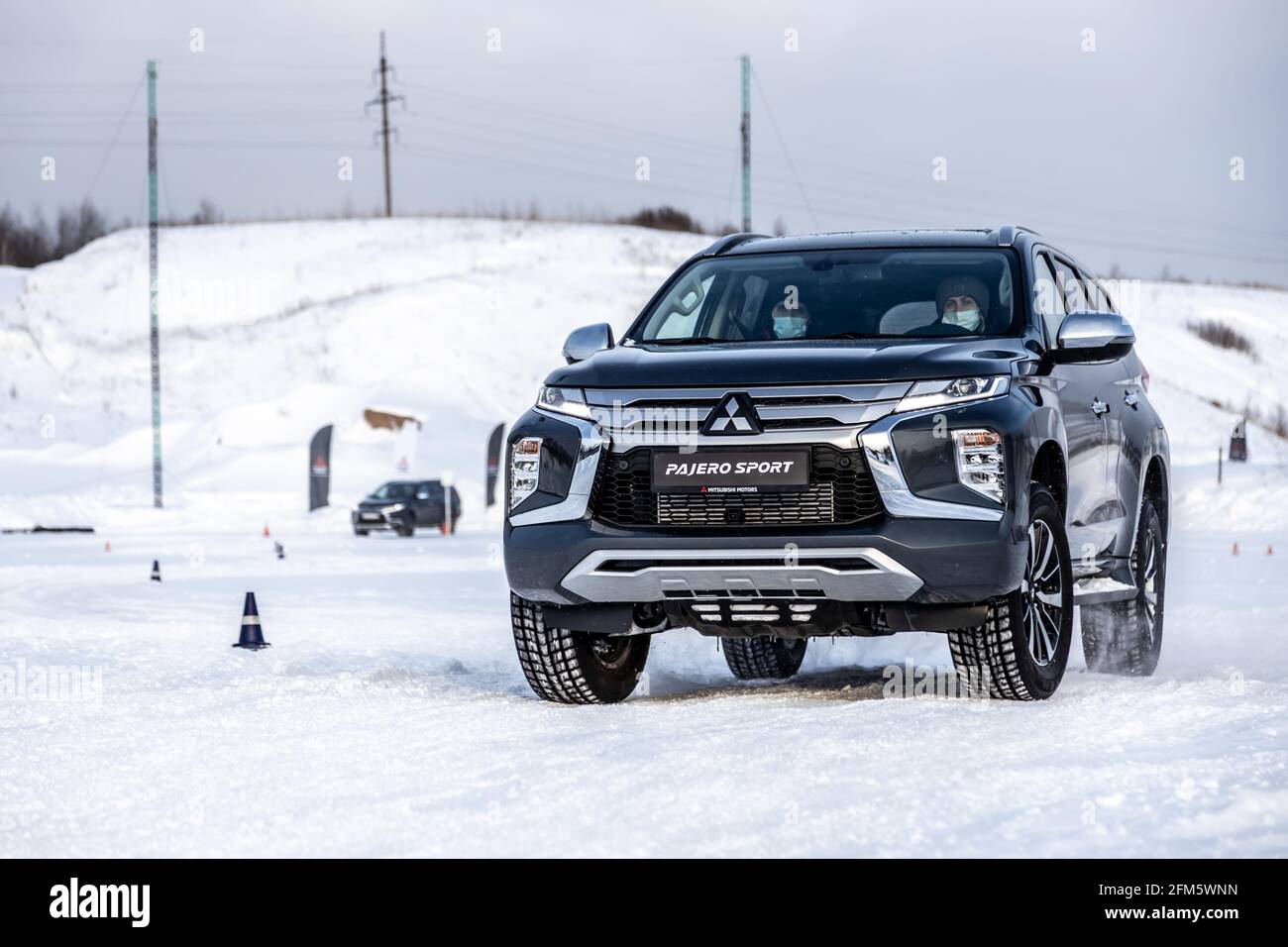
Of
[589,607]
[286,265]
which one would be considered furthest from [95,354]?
[589,607]

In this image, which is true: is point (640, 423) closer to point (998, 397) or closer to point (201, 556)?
point (998, 397)

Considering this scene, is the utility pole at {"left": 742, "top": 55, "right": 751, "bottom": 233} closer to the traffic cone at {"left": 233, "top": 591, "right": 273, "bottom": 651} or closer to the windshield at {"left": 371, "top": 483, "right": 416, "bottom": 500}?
the windshield at {"left": 371, "top": 483, "right": 416, "bottom": 500}

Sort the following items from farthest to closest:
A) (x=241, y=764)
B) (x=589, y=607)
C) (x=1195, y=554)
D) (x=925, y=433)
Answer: (x=1195, y=554) < (x=589, y=607) < (x=925, y=433) < (x=241, y=764)

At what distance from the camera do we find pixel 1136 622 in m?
9.31

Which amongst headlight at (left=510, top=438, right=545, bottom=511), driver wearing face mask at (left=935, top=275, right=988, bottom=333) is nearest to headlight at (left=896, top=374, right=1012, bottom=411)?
driver wearing face mask at (left=935, top=275, right=988, bottom=333)

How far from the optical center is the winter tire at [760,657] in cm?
949

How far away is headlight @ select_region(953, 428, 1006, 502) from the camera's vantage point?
265 inches

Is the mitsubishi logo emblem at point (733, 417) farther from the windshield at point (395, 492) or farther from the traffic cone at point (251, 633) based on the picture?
the windshield at point (395, 492)

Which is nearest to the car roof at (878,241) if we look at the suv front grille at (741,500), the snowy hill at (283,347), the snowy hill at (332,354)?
the suv front grille at (741,500)

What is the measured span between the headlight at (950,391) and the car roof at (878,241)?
1.56 m

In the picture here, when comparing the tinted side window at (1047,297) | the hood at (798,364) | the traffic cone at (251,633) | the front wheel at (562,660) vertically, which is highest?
the tinted side window at (1047,297)
